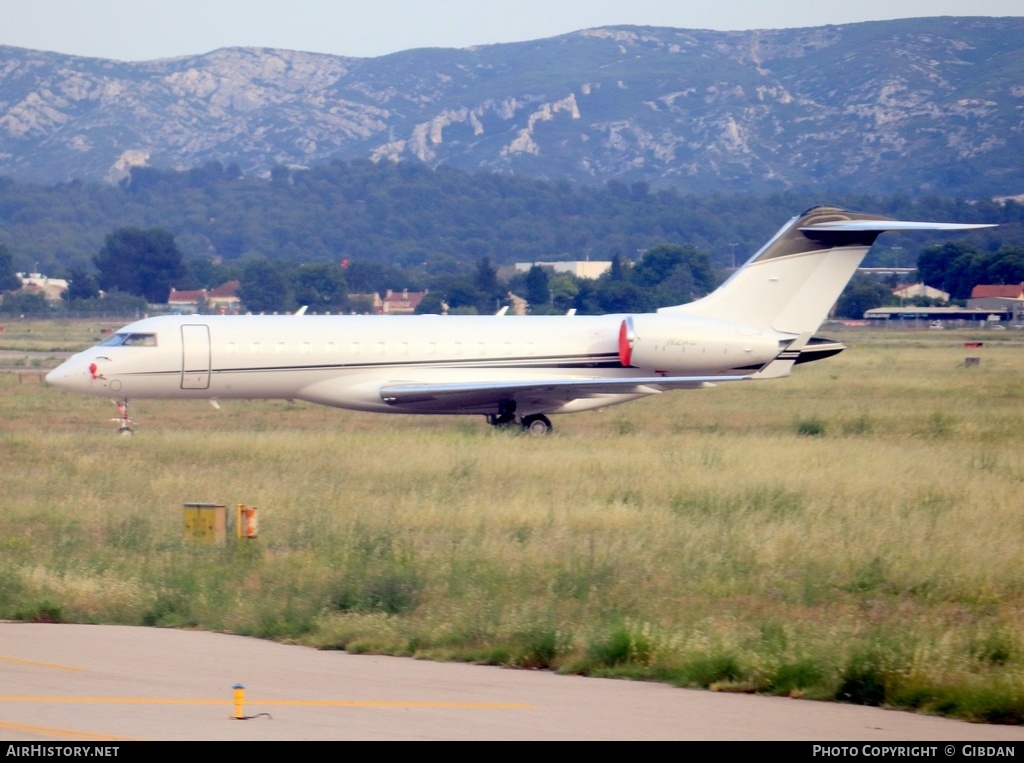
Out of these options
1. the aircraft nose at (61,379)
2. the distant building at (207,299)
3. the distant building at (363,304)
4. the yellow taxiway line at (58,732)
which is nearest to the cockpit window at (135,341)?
the aircraft nose at (61,379)

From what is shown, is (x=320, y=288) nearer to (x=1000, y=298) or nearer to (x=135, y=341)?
(x=1000, y=298)

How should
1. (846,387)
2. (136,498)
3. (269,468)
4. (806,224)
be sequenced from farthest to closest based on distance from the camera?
1. (846,387)
2. (806,224)
3. (269,468)
4. (136,498)

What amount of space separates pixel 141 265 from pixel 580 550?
113847 millimetres

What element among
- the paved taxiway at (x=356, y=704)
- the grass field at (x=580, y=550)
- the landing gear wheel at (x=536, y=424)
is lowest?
the landing gear wheel at (x=536, y=424)

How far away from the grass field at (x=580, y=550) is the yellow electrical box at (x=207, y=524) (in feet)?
0.93

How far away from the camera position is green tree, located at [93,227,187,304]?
121750 millimetres

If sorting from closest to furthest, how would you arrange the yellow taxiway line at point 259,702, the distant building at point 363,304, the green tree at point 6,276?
the yellow taxiway line at point 259,702, the distant building at point 363,304, the green tree at point 6,276

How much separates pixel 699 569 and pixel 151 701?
19.9ft

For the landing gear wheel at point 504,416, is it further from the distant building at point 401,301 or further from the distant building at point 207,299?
the distant building at point 207,299

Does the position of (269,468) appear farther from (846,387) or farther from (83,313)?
(83,313)

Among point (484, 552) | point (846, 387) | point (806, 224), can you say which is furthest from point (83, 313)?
point (484, 552)

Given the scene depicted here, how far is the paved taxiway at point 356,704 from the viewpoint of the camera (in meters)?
7.81

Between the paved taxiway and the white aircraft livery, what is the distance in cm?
1551

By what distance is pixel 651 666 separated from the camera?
972 centimetres
